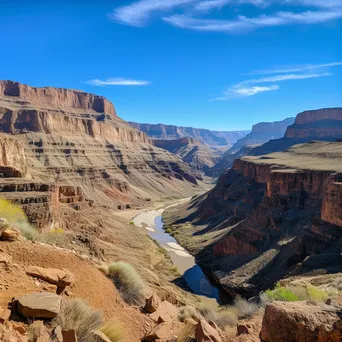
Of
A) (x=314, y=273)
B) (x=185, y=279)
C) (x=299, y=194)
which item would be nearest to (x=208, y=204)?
(x=299, y=194)

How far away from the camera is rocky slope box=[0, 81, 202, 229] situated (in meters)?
52.3

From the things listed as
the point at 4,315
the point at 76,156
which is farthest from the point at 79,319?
the point at 76,156

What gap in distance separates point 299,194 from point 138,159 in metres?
93.5

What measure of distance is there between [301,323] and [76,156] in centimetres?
10171

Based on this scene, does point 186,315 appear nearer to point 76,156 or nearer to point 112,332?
point 112,332

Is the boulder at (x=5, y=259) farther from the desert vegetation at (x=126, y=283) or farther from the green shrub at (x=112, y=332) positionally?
the desert vegetation at (x=126, y=283)

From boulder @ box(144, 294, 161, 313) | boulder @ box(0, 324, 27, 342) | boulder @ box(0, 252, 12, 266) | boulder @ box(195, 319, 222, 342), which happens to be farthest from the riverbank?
boulder @ box(0, 324, 27, 342)

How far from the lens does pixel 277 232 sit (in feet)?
124

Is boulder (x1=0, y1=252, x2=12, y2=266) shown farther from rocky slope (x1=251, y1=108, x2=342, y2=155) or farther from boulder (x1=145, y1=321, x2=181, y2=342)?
rocky slope (x1=251, y1=108, x2=342, y2=155)

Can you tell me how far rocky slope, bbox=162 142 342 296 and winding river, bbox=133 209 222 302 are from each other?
1.36 m

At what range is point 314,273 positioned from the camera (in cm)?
2448

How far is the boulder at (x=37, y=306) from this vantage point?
6949 millimetres

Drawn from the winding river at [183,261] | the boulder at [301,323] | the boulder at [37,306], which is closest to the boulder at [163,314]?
the boulder at [37,306]

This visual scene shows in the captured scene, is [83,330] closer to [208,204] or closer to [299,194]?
[299,194]
